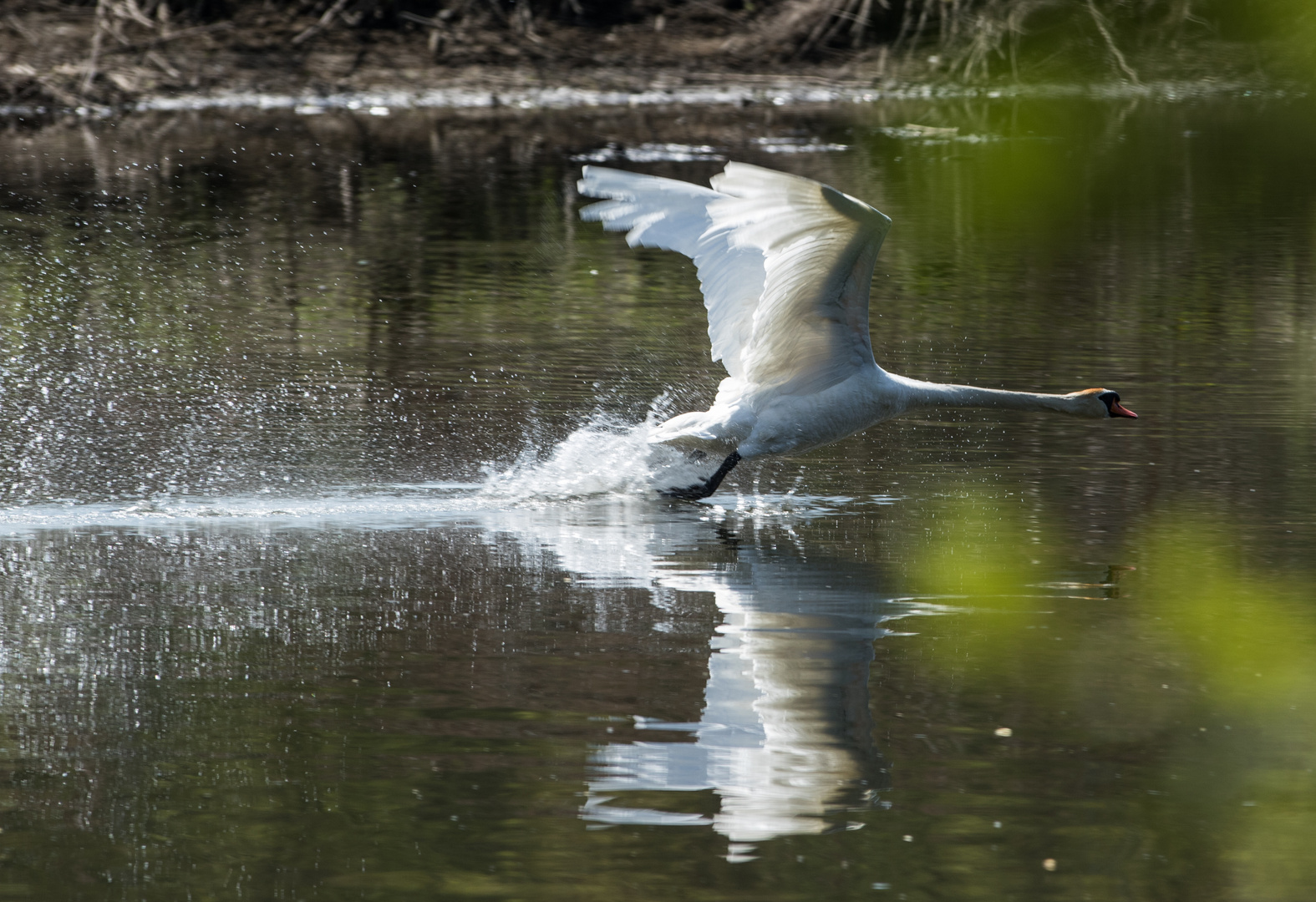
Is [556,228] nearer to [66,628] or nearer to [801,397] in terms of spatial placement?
[801,397]

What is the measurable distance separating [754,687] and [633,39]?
23.4 metres

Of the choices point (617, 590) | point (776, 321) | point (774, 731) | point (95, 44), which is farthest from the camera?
point (95, 44)

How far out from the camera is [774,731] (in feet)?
17.7

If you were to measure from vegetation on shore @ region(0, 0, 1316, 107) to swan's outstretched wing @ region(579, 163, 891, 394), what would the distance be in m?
19.2

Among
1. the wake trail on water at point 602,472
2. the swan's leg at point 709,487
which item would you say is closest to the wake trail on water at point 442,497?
the wake trail on water at point 602,472

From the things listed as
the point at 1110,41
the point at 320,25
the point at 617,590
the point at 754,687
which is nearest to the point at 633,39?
the point at 320,25

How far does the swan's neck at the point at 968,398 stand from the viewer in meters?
8.19

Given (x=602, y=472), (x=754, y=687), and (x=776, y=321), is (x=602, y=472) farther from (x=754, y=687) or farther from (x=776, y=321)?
(x=754, y=687)

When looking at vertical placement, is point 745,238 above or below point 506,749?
above

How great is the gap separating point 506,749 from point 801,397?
338 centimetres

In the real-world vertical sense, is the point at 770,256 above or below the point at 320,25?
below

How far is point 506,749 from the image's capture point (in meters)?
5.22

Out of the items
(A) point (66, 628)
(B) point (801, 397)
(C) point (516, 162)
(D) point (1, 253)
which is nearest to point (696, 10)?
(C) point (516, 162)

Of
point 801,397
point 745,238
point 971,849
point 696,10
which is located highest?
point 696,10
